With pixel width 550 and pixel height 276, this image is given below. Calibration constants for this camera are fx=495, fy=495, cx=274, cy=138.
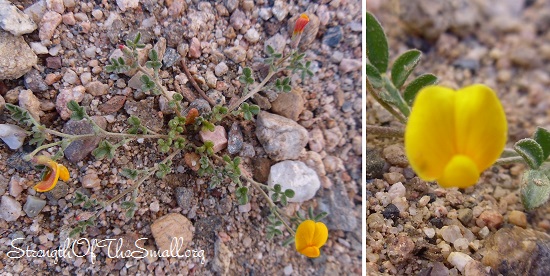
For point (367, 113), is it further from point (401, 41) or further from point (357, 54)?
point (401, 41)

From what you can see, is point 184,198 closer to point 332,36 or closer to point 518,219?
point 332,36

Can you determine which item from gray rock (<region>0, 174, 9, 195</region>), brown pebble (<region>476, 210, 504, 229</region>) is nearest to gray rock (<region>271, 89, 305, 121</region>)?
brown pebble (<region>476, 210, 504, 229</region>)

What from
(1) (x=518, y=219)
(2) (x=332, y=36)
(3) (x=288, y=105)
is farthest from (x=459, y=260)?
(2) (x=332, y=36)

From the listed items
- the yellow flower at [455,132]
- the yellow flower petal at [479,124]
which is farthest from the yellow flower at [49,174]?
the yellow flower petal at [479,124]

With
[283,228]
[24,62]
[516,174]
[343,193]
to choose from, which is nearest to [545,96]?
[516,174]

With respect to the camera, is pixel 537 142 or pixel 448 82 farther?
pixel 448 82

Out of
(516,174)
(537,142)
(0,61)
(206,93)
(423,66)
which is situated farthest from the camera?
(423,66)

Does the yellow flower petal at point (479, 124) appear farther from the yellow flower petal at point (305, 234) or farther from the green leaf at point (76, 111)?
the green leaf at point (76, 111)

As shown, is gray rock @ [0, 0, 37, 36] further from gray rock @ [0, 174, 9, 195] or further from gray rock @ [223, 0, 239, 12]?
gray rock @ [223, 0, 239, 12]
